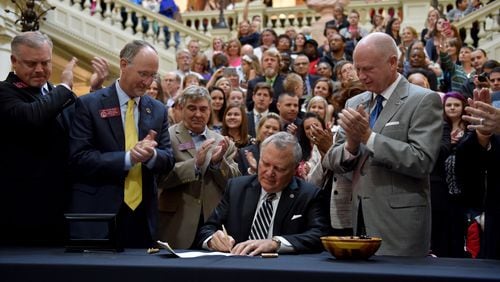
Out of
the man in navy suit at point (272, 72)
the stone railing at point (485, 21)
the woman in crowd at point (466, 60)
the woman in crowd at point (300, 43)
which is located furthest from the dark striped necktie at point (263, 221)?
the stone railing at point (485, 21)

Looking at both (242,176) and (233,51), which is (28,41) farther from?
(233,51)

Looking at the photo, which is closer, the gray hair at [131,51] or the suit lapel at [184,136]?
the gray hair at [131,51]

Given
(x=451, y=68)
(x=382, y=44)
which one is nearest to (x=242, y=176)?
(x=382, y=44)

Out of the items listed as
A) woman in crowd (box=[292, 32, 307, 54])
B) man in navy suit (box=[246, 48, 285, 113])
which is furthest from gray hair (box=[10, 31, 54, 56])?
woman in crowd (box=[292, 32, 307, 54])

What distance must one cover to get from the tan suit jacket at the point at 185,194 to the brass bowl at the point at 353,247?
1985 millimetres

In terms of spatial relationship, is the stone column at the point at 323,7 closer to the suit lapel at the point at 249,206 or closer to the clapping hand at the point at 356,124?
the suit lapel at the point at 249,206

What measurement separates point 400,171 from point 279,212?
0.68 metres

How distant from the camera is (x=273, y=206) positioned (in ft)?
13.8

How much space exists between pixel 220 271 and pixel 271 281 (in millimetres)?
199

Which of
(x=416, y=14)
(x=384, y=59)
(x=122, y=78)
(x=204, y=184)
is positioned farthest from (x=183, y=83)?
(x=416, y=14)

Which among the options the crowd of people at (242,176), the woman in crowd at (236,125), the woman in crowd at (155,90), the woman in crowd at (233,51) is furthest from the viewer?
the woman in crowd at (233,51)

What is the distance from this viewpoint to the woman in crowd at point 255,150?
5.73m

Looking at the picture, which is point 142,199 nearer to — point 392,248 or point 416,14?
point 392,248

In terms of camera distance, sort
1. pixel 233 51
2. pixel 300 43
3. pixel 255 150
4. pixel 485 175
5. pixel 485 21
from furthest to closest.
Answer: pixel 485 21, pixel 300 43, pixel 233 51, pixel 255 150, pixel 485 175
